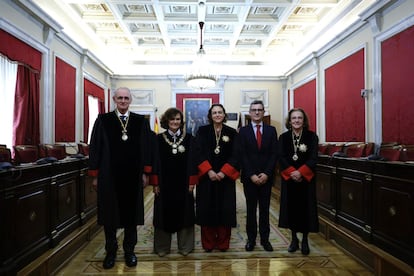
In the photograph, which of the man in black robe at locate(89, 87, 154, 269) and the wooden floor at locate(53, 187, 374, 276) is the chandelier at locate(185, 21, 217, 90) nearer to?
A: the man in black robe at locate(89, 87, 154, 269)

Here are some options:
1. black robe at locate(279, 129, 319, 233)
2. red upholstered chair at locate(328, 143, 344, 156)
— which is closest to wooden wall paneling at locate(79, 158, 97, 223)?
black robe at locate(279, 129, 319, 233)

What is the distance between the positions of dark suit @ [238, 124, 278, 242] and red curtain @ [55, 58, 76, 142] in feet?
16.7

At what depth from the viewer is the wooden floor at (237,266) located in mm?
2979

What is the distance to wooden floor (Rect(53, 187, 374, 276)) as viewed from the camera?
2979 millimetres

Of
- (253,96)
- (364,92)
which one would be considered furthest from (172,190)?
(253,96)

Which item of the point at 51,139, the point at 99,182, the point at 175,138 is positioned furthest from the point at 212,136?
the point at 51,139

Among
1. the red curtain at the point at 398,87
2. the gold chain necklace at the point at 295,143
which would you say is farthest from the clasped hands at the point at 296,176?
the red curtain at the point at 398,87

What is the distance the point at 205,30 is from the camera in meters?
9.03

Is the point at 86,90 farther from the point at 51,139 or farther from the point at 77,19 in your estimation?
the point at 51,139

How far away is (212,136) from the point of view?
3.48m

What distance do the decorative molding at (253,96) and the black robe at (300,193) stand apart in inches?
341

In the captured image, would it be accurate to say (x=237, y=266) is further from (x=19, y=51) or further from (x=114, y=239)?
(x=19, y=51)

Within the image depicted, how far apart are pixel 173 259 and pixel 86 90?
701 cm

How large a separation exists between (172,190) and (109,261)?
93 centimetres
